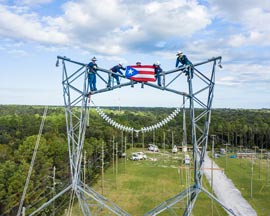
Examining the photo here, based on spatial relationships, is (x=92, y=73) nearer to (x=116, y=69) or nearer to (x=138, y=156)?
(x=116, y=69)

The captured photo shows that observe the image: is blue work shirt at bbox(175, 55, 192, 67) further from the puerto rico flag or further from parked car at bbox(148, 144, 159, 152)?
parked car at bbox(148, 144, 159, 152)

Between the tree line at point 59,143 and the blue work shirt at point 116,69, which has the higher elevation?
the blue work shirt at point 116,69

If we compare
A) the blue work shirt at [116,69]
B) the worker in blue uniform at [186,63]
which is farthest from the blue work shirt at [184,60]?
the blue work shirt at [116,69]

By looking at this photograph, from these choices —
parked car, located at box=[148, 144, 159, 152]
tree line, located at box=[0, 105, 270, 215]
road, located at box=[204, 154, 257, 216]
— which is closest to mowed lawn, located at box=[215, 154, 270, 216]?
road, located at box=[204, 154, 257, 216]

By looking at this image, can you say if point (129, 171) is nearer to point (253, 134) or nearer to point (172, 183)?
point (172, 183)

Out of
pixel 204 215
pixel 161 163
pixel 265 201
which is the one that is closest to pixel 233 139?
pixel 161 163

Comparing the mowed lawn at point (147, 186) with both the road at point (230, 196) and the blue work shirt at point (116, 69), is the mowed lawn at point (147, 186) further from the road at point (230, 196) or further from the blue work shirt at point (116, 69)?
the blue work shirt at point (116, 69)
